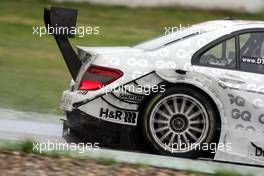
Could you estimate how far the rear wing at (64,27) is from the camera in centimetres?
776

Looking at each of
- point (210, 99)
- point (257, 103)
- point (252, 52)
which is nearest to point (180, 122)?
point (210, 99)

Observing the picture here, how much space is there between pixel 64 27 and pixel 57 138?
4.24ft

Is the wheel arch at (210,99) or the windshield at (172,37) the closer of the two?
the wheel arch at (210,99)

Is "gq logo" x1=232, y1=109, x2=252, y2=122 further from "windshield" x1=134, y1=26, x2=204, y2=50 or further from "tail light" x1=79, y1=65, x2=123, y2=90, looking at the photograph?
"tail light" x1=79, y1=65, x2=123, y2=90

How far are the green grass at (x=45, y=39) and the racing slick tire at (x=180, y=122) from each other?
2.84m

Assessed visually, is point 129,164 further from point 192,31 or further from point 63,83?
point 63,83

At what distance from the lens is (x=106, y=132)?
754 cm

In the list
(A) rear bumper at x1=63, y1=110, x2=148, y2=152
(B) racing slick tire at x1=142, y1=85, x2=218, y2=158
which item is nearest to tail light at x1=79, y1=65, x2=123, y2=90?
(A) rear bumper at x1=63, y1=110, x2=148, y2=152

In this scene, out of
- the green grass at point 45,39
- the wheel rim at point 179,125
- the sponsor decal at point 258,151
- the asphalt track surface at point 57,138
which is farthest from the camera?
the green grass at point 45,39

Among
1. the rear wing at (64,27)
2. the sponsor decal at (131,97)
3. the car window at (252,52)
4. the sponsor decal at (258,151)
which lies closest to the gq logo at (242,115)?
the sponsor decal at (258,151)

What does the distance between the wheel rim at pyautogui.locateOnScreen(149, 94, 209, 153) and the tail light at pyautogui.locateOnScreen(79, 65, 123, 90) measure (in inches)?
22.8

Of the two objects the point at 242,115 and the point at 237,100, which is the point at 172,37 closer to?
the point at 237,100

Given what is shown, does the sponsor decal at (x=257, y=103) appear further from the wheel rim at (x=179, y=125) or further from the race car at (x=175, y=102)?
the wheel rim at (x=179, y=125)

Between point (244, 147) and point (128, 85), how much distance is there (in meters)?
1.34
